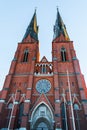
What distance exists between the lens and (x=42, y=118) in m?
18.9

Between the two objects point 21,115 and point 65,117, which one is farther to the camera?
point 21,115

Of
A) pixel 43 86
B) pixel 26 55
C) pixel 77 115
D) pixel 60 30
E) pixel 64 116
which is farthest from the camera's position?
pixel 60 30

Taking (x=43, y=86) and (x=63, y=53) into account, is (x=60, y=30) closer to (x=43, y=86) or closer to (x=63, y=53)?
(x=63, y=53)

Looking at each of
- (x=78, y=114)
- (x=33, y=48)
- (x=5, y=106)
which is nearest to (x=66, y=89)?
(x=78, y=114)

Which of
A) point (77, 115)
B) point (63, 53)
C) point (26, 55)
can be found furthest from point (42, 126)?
point (63, 53)

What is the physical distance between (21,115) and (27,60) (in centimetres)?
1179

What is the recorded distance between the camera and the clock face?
2203cm

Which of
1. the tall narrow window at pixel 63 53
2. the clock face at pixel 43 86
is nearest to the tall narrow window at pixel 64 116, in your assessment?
the clock face at pixel 43 86

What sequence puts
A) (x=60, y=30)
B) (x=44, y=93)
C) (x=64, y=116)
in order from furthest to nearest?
(x=60, y=30) < (x=44, y=93) < (x=64, y=116)

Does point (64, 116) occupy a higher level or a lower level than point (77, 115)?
lower

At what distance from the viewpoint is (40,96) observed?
20.7m

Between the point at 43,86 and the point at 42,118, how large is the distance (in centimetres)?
545

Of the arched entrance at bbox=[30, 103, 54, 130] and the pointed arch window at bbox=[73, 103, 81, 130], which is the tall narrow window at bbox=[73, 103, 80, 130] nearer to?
the pointed arch window at bbox=[73, 103, 81, 130]

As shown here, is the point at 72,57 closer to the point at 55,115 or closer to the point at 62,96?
the point at 62,96
